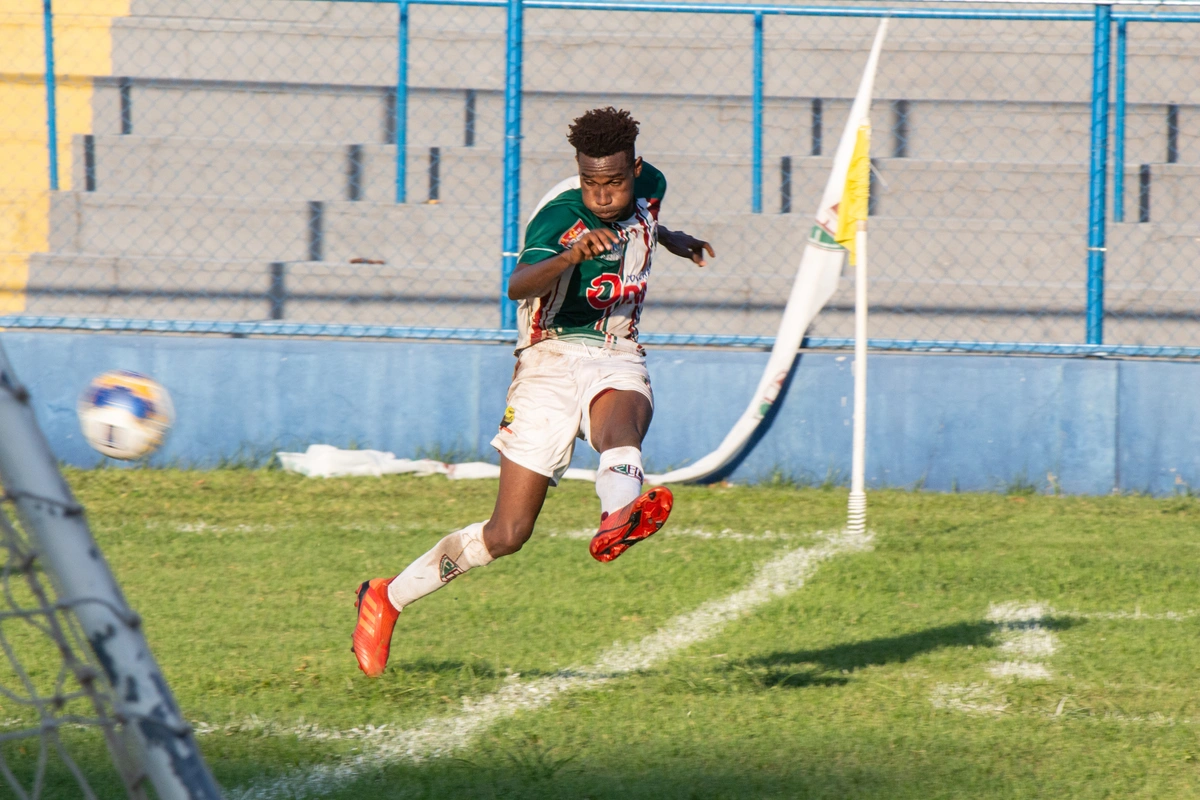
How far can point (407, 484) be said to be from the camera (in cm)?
762

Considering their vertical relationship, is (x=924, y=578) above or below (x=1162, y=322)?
below

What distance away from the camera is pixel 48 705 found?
2541mm

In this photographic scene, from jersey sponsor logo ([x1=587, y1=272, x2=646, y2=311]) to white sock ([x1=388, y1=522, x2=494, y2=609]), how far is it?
0.81 meters

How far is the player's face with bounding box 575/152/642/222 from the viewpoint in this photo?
13.4ft

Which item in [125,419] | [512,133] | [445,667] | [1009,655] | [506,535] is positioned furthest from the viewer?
[512,133]

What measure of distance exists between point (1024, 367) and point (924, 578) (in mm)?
2358

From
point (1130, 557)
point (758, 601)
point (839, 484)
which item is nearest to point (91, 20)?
point (839, 484)

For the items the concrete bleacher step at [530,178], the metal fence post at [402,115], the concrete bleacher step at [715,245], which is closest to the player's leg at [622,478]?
the concrete bleacher step at [715,245]

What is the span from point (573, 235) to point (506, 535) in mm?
959

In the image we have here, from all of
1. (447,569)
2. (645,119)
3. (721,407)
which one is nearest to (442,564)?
(447,569)

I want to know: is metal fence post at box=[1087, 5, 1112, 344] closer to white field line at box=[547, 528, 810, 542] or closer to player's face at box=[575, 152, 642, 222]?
white field line at box=[547, 528, 810, 542]

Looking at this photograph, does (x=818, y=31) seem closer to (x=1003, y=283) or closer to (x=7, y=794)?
(x=1003, y=283)

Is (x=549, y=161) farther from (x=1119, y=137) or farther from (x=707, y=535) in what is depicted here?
(x=707, y=535)

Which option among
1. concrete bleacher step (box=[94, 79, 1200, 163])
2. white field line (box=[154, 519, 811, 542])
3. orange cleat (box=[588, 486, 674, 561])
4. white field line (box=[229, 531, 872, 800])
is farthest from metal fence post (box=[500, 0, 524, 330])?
orange cleat (box=[588, 486, 674, 561])
